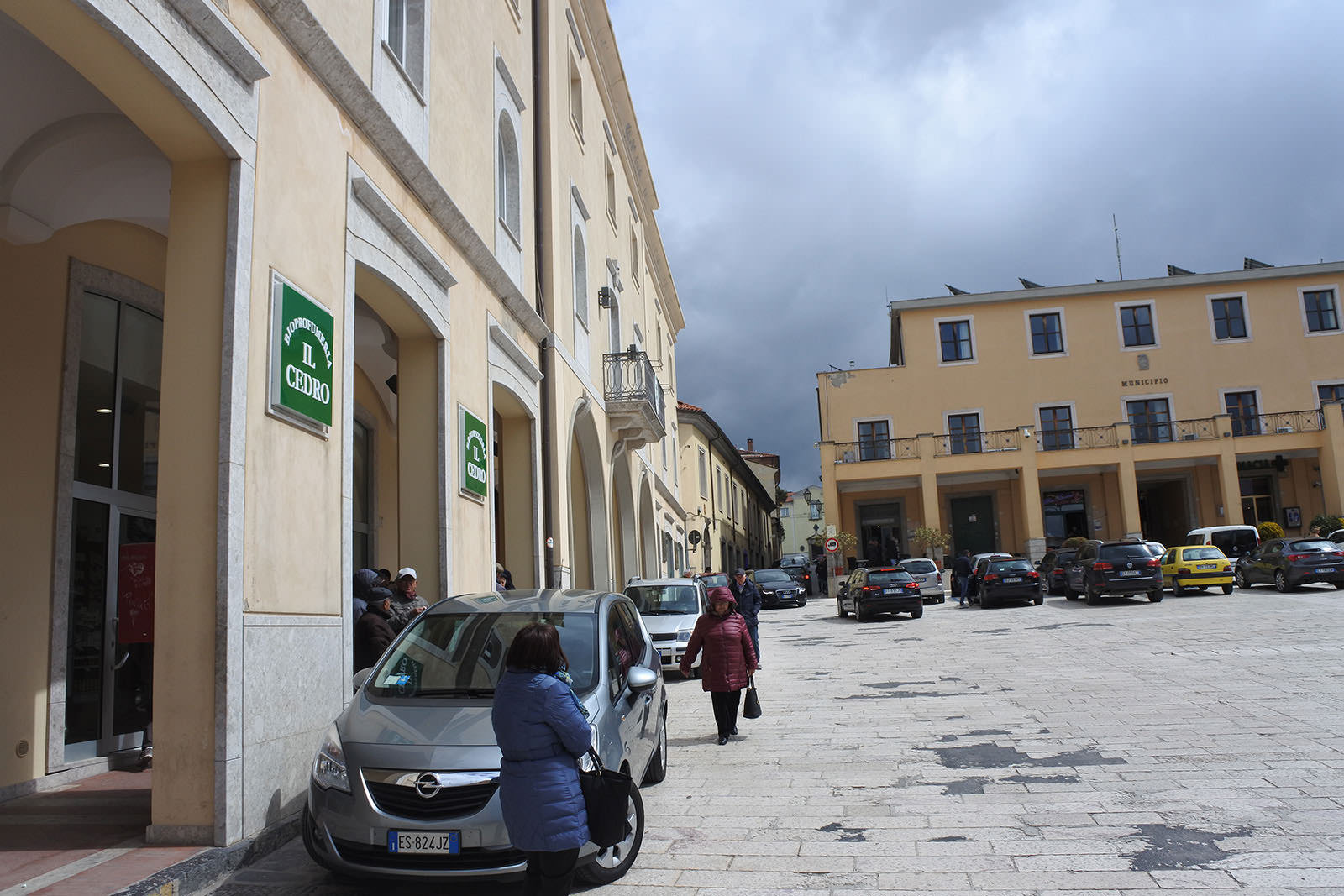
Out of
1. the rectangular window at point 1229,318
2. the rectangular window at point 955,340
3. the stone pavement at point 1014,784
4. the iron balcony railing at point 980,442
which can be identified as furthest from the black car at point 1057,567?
the rectangular window at point 1229,318

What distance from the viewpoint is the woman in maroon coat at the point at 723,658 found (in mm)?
9945

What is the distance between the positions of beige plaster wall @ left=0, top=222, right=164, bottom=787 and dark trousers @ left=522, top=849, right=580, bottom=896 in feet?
17.9

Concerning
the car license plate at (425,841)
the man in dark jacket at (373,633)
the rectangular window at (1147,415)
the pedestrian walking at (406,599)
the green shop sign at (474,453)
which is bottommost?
the car license plate at (425,841)

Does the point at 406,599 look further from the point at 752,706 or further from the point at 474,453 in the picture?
the point at 752,706

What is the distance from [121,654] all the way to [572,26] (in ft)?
53.5

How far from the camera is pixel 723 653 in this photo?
10000 millimetres

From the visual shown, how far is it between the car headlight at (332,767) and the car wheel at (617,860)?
55.6 inches

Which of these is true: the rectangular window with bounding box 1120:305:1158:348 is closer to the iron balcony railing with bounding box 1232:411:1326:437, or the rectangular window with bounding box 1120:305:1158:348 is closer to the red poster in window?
the iron balcony railing with bounding box 1232:411:1326:437

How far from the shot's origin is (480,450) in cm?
1245

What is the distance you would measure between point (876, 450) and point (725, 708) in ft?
112

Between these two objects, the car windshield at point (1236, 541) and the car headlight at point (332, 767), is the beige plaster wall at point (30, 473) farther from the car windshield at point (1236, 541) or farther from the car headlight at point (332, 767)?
the car windshield at point (1236, 541)

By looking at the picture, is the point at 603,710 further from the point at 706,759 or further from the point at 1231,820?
the point at 1231,820

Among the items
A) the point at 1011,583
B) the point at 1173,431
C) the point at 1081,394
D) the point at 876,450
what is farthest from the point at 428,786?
the point at 1081,394

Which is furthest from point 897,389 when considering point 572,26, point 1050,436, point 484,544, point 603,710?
point 603,710
